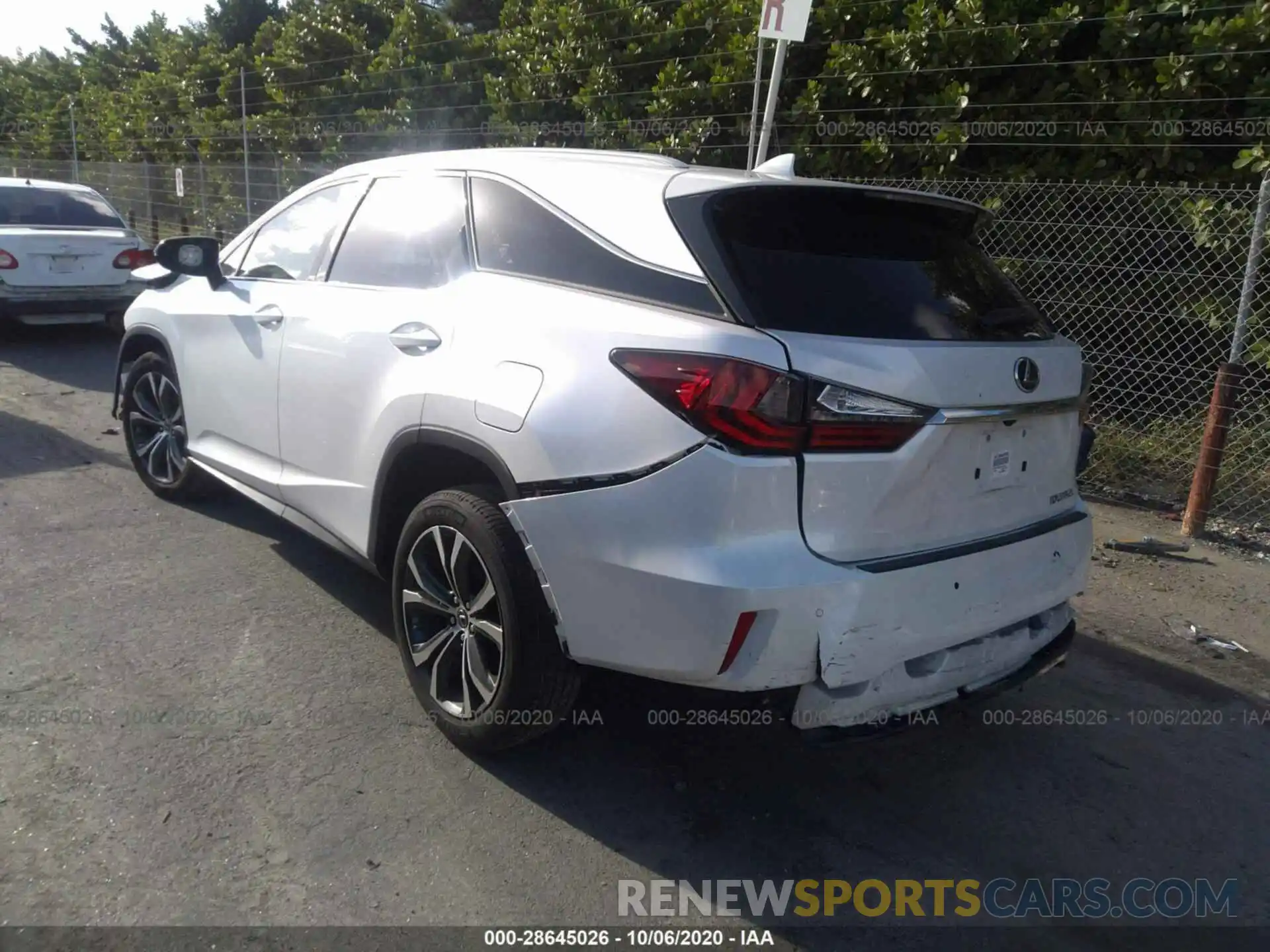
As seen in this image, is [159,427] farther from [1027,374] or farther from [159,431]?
[1027,374]

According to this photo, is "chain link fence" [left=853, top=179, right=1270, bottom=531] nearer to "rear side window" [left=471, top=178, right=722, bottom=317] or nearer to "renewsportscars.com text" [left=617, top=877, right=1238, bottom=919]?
"renewsportscars.com text" [left=617, top=877, right=1238, bottom=919]

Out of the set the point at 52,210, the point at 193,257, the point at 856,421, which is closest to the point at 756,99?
the point at 193,257

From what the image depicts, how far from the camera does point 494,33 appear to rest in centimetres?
1187

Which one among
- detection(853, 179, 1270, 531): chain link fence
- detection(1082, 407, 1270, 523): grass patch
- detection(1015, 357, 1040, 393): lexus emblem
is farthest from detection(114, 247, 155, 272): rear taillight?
detection(1015, 357, 1040, 393): lexus emblem

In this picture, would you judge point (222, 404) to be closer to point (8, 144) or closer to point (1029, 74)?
point (1029, 74)

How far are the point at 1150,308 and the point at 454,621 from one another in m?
5.68

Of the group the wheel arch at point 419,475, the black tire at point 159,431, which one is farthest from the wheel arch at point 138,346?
the wheel arch at point 419,475

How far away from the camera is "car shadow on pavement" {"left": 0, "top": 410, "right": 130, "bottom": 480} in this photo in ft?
20.6

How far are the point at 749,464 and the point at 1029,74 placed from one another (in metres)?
6.16

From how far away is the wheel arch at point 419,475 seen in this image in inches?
123

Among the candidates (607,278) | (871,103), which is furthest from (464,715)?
(871,103)

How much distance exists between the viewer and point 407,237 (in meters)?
3.87

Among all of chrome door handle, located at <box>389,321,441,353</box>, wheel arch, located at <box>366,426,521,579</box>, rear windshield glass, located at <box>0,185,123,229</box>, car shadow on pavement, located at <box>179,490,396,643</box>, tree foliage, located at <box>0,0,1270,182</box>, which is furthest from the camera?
rear windshield glass, located at <box>0,185,123,229</box>

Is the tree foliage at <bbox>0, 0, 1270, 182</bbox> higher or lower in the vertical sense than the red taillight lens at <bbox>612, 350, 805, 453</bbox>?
higher
